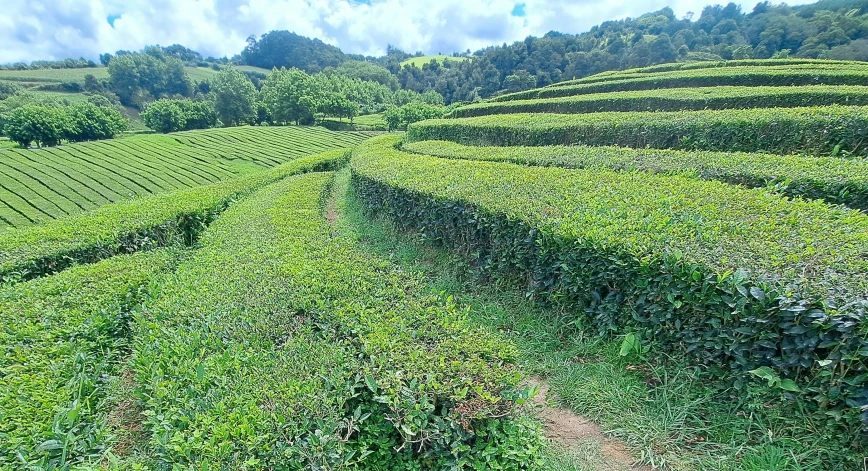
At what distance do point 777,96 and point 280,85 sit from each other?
198ft

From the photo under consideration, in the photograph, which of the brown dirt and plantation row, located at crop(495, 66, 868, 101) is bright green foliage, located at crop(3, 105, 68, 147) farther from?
the brown dirt

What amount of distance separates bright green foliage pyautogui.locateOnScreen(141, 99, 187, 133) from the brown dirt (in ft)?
214

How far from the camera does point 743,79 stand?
1559cm

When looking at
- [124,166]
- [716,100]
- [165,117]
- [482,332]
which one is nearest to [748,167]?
[482,332]

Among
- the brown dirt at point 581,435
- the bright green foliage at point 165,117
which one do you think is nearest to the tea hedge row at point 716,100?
the brown dirt at point 581,435

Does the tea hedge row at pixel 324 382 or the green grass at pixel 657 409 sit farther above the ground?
the tea hedge row at pixel 324 382

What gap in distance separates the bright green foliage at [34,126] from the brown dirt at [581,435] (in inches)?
2320

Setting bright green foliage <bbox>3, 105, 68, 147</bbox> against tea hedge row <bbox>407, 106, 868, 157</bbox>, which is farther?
bright green foliage <bbox>3, 105, 68, 147</bbox>

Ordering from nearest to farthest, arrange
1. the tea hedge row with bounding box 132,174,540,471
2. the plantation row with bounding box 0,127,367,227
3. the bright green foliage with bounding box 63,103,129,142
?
the tea hedge row with bounding box 132,174,540,471 → the plantation row with bounding box 0,127,367,227 → the bright green foliage with bounding box 63,103,129,142

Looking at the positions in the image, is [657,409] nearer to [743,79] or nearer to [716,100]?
[716,100]

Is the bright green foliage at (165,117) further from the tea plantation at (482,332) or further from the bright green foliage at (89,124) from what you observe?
the tea plantation at (482,332)

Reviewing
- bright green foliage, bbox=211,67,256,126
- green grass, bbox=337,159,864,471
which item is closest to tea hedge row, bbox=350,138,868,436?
green grass, bbox=337,159,864,471

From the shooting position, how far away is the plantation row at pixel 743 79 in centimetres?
1301

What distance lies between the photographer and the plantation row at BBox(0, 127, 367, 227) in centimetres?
2267
